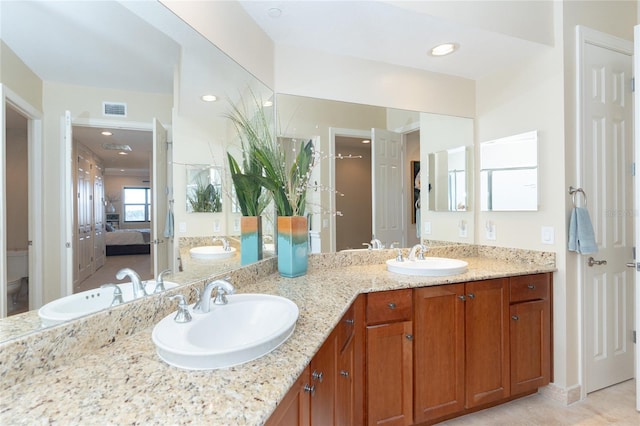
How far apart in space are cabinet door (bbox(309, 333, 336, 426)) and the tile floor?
1102 mm

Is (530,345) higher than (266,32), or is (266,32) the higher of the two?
(266,32)

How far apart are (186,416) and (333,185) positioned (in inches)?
68.5

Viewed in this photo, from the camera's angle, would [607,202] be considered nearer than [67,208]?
No

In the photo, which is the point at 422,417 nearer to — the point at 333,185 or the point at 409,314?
the point at 409,314

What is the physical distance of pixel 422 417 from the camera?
68.9 inches

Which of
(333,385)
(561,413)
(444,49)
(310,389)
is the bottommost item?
(561,413)

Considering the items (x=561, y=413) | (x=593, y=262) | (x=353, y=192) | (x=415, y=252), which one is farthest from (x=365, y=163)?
Answer: (x=561, y=413)

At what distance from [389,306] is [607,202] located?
5.71 feet

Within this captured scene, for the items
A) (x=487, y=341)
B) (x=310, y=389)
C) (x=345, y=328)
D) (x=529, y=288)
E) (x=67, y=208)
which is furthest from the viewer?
(x=529, y=288)

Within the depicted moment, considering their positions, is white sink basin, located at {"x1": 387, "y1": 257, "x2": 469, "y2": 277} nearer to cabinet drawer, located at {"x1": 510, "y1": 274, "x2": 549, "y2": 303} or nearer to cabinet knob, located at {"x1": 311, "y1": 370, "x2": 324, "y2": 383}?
cabinet drawer, located at {"x1": 510, "y1": 274, "x2": 549, "y2": 303}

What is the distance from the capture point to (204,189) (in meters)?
1.53

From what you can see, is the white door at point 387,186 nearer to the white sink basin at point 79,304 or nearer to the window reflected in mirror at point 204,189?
the window reflected in mirror at point 204,189

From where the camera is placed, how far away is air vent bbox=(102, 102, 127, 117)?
958 millimetres

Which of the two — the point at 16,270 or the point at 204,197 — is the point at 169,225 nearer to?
the point at 204,197
